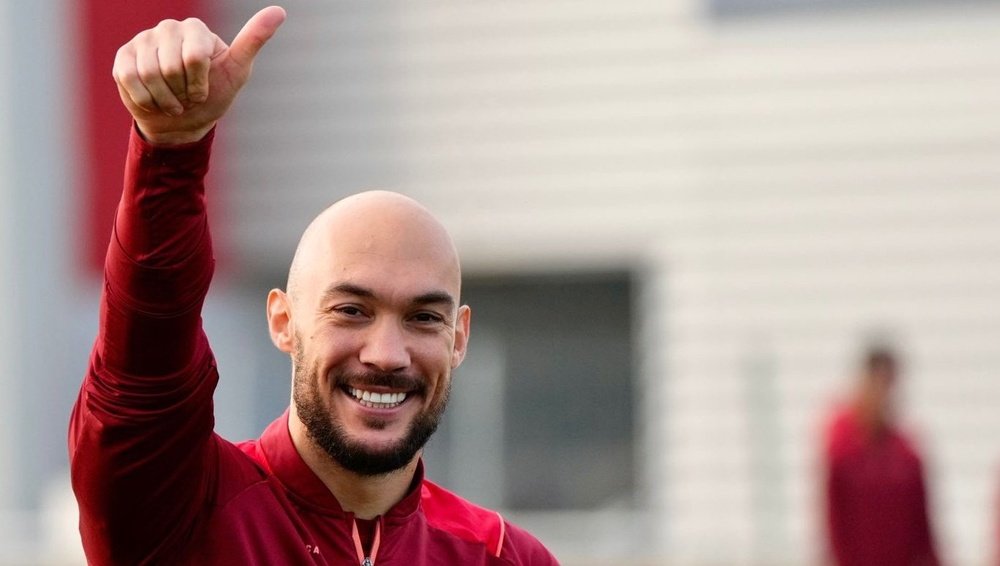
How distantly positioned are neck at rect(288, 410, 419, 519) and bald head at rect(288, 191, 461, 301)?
0.86 feet

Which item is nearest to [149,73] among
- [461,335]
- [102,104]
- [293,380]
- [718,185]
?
[293,380]

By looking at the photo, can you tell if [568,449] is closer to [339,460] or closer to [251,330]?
[251,330]

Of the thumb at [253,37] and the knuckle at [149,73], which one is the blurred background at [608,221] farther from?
the knuckle at [149,73]

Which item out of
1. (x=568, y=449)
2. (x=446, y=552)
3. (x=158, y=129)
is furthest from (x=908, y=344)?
(x=158, y=129)

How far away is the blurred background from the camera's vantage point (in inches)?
504

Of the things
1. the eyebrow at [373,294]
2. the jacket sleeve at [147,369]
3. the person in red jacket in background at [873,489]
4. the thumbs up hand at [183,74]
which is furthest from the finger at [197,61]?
the person in red jacket in background at [873,489]

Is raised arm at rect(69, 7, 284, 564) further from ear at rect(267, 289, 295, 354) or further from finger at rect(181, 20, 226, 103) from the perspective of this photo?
ear at rect(267, 289, 295, 354)

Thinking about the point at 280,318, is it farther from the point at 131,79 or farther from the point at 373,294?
the point at 131,79

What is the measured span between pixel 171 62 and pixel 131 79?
7cm

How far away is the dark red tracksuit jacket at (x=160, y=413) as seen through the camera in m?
3.09

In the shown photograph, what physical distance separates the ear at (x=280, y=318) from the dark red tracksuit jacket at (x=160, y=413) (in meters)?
0.28

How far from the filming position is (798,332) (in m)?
12.9

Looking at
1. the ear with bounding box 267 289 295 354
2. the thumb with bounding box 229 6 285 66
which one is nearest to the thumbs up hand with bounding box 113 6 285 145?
the thumb with bounding box 229 6 285 66

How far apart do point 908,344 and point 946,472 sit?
827 millimetres
